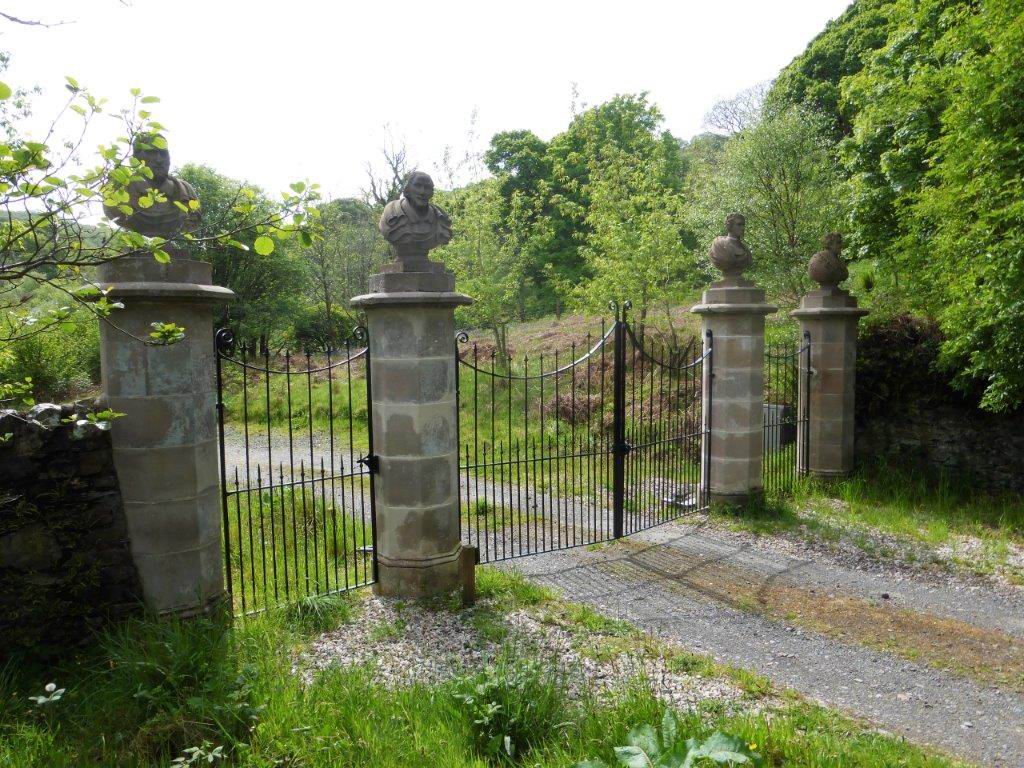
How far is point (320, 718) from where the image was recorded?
3793 millimetres

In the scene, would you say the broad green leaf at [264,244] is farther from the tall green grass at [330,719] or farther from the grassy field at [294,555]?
the tall green grass at [330,719]

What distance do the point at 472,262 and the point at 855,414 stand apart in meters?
10.3

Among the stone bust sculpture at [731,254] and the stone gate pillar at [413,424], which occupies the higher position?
the stone bust sculpture at [731,254]

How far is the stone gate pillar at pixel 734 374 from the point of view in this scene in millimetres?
8523

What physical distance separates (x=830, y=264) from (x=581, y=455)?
4.63 m

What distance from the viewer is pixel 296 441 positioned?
1544cm

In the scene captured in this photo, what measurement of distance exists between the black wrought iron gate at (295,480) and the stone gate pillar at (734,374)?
4091 millimetres

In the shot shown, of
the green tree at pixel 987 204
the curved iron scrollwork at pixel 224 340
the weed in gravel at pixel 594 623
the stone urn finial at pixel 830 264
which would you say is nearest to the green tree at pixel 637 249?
the stone urn finial at pixel 830 264

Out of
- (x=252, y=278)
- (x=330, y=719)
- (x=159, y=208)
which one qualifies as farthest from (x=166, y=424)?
(x=252, y=278)

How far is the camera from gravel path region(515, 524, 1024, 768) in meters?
4.27

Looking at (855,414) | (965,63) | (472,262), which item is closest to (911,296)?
(855,414)

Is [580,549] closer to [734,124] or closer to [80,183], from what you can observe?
[80,183]

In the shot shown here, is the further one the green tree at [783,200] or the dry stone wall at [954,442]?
the green tree at [783,200]

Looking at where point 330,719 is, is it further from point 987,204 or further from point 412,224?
point 987,204
